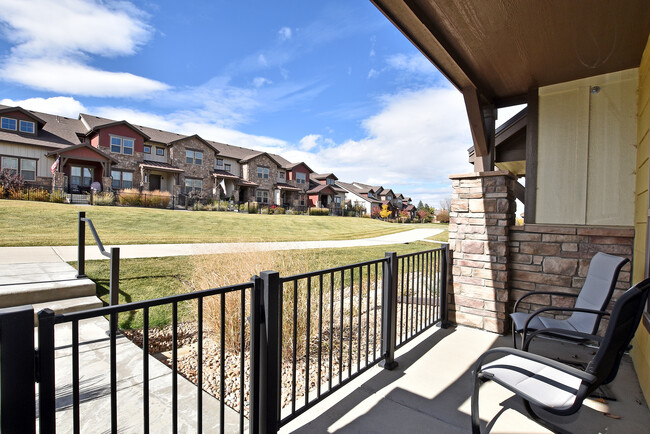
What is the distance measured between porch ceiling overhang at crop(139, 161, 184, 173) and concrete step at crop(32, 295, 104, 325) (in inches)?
770

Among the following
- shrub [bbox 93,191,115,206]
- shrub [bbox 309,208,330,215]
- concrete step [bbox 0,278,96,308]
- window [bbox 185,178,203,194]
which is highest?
window [bbox 185,178,203,194]

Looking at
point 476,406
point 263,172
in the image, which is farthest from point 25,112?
point 476,406

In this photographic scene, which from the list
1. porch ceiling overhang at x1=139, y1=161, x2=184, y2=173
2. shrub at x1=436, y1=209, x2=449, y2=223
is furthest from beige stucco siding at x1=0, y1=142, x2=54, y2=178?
shrub at x1=436, y1=209, x2=449, y2=223

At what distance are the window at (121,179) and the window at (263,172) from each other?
1011 cm

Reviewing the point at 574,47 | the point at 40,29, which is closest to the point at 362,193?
the point at 40,29

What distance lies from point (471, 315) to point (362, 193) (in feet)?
128

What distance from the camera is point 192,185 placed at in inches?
928

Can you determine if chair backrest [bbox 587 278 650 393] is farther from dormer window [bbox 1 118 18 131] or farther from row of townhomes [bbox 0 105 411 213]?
dormer window [bbox 1 118 18 131]

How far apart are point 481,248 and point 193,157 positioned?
78.2ft

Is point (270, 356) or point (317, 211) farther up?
point (317, 211)

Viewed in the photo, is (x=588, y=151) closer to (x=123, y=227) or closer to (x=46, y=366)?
(x=46, y=366)

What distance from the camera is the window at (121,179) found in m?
20.0

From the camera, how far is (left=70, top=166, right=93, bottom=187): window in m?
18.4

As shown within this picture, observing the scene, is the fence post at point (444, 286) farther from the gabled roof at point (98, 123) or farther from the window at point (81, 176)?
the gabled roof at point (98, 123)
